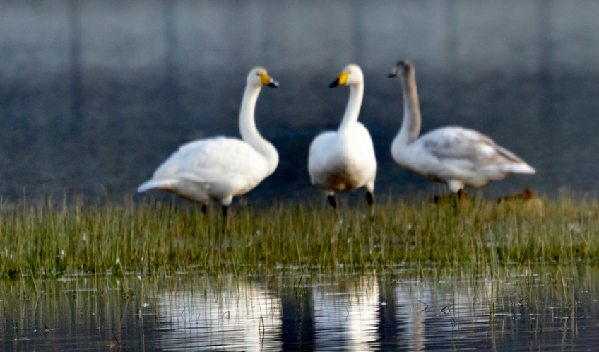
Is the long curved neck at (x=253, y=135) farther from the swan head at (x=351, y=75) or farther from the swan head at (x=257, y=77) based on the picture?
the swan head at (x=351, y=75)

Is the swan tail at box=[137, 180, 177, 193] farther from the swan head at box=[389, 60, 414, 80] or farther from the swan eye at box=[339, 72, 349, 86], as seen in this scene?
the swan head at box=[389, 60, 414, 80]

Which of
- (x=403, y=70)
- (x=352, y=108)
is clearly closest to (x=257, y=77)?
(x=352, y=108)

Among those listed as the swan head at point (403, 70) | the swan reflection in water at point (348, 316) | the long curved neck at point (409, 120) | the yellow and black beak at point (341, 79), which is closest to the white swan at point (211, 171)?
the yellow and black beak at point (341, 79)

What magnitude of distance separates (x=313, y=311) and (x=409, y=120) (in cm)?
1015

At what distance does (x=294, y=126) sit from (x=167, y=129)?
477 centimetres

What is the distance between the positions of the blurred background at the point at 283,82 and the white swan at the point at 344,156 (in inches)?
133

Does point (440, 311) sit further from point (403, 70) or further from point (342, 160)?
point (403, 70)

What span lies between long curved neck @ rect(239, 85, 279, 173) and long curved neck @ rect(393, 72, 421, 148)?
205 centimetres

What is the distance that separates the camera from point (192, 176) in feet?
48.5

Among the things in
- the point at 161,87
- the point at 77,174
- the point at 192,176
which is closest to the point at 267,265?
the point at 192,176

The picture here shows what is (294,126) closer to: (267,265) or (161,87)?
(161,87)

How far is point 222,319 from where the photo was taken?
24.6ft

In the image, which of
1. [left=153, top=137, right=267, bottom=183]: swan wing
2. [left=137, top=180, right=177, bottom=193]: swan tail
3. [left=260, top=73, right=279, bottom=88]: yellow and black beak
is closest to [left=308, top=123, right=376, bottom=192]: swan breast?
[left=153, top=137, right=267, bottom=183]: swan wing

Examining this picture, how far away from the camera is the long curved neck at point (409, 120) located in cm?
1701
